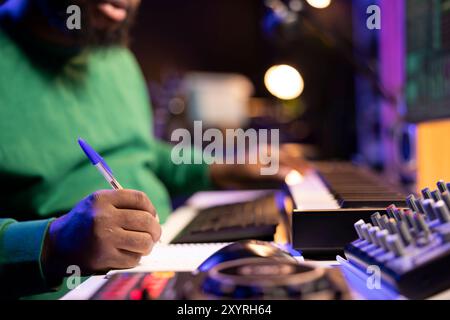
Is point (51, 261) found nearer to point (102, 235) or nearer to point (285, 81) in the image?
point (102, 235)

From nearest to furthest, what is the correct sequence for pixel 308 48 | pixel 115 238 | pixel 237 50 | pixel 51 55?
pixel 115 238 → pixel 51 55 → pixel 308 48 → pixel 237 50

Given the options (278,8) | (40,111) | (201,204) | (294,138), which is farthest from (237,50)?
(40,111)

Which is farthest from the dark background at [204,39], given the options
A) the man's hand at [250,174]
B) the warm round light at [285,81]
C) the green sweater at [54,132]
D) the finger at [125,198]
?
the finger at [125,198]

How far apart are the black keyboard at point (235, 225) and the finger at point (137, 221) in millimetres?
183

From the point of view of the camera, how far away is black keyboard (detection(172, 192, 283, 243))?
0.79m

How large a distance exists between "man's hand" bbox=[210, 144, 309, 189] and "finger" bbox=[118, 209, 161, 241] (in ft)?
2.71

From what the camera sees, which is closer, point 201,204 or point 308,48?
point 201,204

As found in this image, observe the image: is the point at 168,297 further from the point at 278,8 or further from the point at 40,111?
the point at 278,8

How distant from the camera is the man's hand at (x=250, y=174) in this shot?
1.45m

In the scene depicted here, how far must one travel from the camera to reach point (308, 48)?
7.63 feet

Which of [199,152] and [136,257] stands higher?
[199,152]

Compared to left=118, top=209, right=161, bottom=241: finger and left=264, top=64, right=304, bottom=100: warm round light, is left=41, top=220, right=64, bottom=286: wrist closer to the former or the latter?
left=118, top=209, right=161, bottom=241: finger

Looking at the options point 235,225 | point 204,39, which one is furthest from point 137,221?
point 204,39

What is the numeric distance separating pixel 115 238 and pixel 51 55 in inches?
23.0
